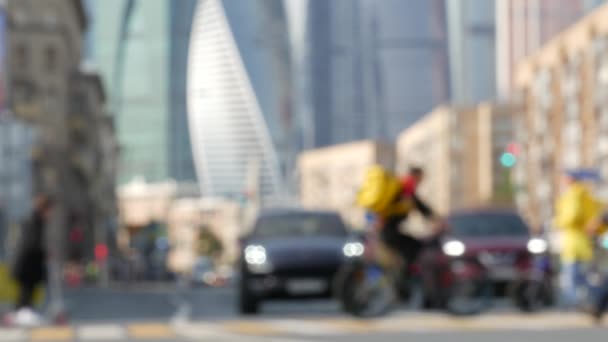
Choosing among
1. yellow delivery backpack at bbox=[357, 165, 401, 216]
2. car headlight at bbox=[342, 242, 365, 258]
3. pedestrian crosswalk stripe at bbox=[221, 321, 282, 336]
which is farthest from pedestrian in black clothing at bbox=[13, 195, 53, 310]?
yellow delivery backpack at bbox=[357, 165, 401, 216]

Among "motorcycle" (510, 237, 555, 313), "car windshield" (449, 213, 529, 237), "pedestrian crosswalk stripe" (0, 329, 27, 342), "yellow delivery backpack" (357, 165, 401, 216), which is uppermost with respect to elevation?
"yellow delivery backpack" (357, 165, 401, 216)

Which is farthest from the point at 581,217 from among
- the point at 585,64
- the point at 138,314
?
the point at 585,64

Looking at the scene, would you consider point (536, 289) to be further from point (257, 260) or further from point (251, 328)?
point (251, 328)

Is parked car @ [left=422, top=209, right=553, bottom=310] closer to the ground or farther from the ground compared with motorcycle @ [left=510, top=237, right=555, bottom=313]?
farther from the ground

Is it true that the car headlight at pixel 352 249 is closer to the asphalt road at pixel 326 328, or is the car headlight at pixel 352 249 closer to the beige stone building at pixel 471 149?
the asphalt road at pixel 326 328

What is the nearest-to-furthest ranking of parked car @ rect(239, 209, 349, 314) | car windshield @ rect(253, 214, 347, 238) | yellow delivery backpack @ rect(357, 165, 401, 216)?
yellow delivery backpack @ rect(357, 165, 401, 216) < parked car @ rect(239, 209, 349, 314) < car windshield @ rect(253, 214, 347, 238)

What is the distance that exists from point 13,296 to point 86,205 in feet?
281

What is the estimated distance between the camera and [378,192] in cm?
1705

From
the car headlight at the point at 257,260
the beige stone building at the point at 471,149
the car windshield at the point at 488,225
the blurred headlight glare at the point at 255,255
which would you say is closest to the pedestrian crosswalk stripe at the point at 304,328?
the car headlight at the point at 257,260

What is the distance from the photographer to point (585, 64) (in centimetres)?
10294

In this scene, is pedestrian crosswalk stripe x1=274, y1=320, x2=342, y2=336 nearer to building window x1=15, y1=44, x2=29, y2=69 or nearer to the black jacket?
the black jacket

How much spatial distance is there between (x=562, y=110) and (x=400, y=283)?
94240mm

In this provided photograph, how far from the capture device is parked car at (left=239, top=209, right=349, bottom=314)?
20719 mm

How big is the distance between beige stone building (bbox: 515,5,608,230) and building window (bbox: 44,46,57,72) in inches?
1266
